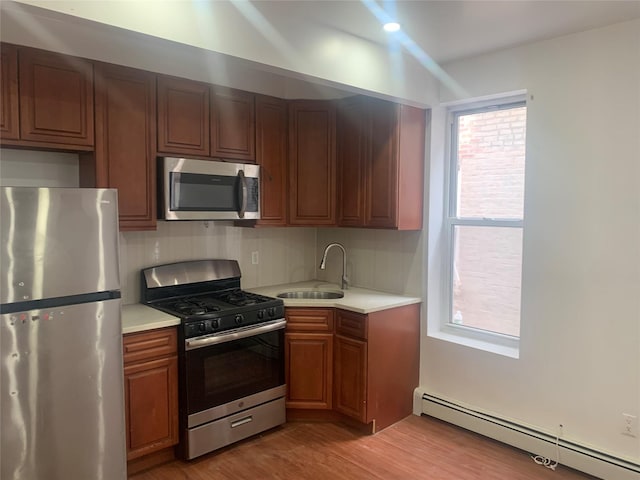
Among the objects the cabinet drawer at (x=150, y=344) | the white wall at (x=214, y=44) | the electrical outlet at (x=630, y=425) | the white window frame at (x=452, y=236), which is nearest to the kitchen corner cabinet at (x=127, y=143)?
the white wall at (x=214, y=44)

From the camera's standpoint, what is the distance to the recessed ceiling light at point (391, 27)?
2.60 metres

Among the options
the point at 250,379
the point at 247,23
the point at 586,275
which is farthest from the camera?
the point at 250,379

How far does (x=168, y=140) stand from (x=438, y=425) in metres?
2.72

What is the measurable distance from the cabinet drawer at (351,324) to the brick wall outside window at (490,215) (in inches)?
34.0

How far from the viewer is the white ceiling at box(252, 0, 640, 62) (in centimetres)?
234

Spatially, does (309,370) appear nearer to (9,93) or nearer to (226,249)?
(226,249)

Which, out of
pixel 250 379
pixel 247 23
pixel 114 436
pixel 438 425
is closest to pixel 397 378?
pixel 438 425

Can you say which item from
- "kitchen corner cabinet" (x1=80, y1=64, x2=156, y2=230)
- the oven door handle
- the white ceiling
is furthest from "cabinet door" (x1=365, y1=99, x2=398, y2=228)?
"kitchen corner cabinet" (x1=80, y1=64, x2=156, y2=230)

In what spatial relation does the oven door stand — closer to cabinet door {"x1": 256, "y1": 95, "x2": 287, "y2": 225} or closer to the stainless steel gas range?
the stainless steel gas range

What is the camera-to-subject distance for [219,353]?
2.92 meters

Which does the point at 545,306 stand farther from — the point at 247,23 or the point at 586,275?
the point at 247,23

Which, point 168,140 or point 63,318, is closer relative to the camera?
point 63,318

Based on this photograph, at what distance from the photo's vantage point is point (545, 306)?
9.62 ft

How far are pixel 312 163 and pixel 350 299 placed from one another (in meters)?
1.10
